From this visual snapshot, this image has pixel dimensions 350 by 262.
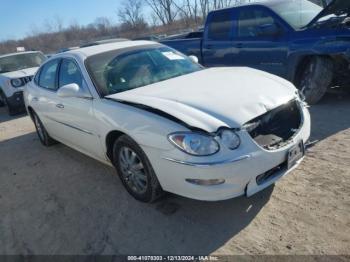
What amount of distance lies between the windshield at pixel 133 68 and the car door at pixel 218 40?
2733mm

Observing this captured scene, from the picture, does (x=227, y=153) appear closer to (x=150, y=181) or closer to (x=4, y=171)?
(x=150, y=181)

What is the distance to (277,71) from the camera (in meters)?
6.46

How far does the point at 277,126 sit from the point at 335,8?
3573mm

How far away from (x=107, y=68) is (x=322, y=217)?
2.75m

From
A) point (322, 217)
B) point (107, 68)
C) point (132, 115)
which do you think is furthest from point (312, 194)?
point (107, 68)

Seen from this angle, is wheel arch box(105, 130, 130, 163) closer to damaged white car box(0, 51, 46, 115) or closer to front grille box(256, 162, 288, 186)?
front grille box(256, 162, 288, 186)

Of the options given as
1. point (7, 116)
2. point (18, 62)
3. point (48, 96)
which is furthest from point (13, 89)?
point (48, 96)

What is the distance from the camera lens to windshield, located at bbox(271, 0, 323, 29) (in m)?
6.30

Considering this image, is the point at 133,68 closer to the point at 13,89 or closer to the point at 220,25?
the point at 220,25

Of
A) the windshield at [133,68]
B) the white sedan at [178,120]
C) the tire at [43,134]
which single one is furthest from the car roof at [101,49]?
the tire at [43,134]

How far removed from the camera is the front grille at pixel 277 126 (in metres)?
3.08

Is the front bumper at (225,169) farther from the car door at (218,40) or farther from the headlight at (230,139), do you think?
the car door at (218,40)

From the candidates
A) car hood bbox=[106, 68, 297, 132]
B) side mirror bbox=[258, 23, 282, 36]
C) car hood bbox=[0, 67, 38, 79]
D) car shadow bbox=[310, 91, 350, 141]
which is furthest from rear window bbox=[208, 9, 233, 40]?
car hood bbox=[0, 67, 38, 79]

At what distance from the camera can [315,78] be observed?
5.95m
